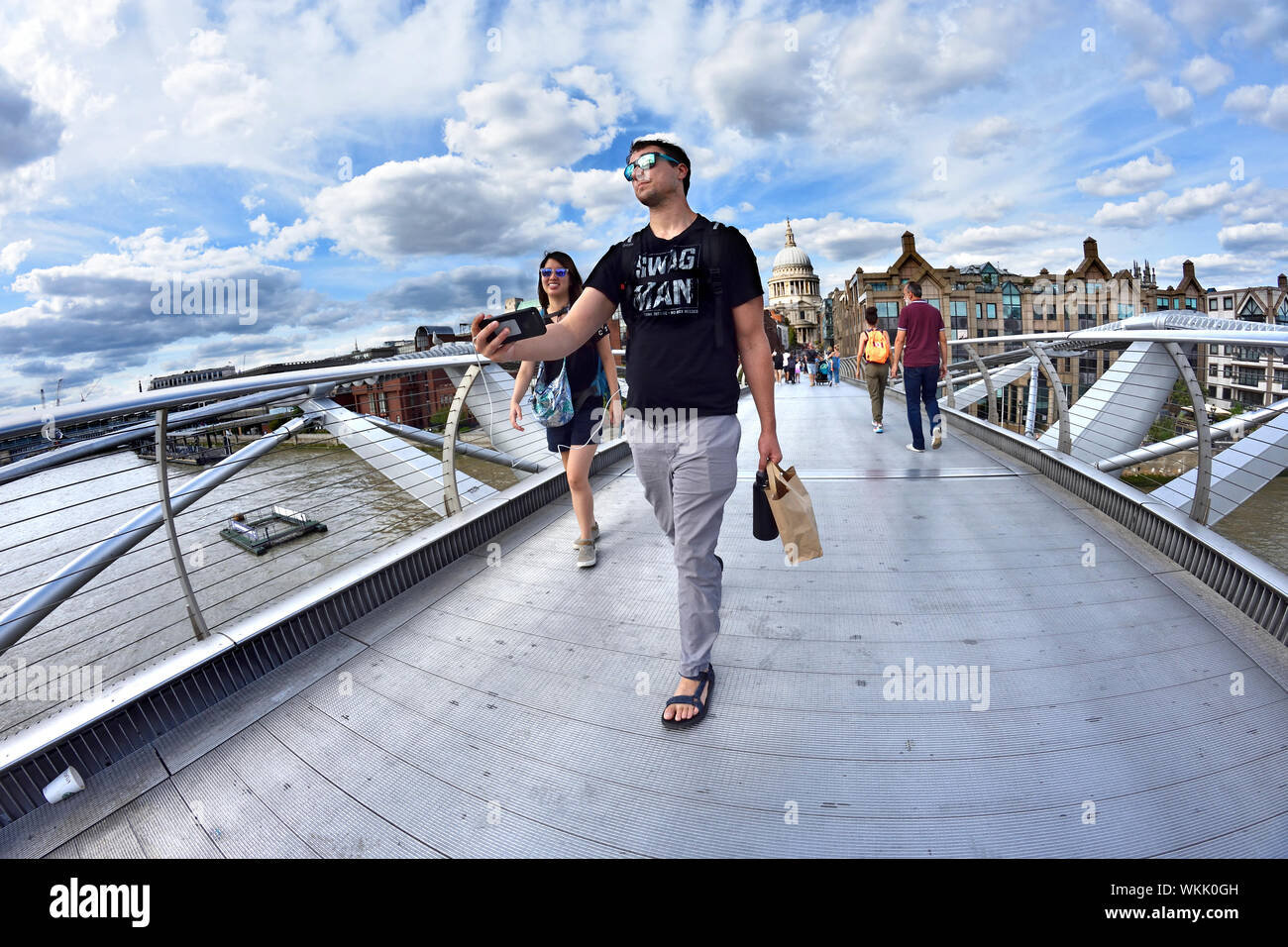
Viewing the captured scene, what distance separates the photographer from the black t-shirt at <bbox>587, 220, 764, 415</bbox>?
1.98m

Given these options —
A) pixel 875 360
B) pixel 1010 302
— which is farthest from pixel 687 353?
pixel 1010 302

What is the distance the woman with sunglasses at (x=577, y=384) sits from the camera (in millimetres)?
3322

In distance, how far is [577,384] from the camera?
343 cm

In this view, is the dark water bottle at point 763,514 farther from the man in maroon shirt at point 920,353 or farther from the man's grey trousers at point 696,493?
the man in maroon shirt at point 920,353

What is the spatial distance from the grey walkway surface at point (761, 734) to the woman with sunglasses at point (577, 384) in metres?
0.42

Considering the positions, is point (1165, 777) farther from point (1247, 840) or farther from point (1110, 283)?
point (1110, 283)

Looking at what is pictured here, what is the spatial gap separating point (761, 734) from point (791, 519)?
69cm

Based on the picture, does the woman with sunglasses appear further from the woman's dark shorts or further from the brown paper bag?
the brown paper bag

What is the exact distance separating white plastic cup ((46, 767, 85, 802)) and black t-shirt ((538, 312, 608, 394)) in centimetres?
238

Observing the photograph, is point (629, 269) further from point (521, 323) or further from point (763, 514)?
point (763, 514)
